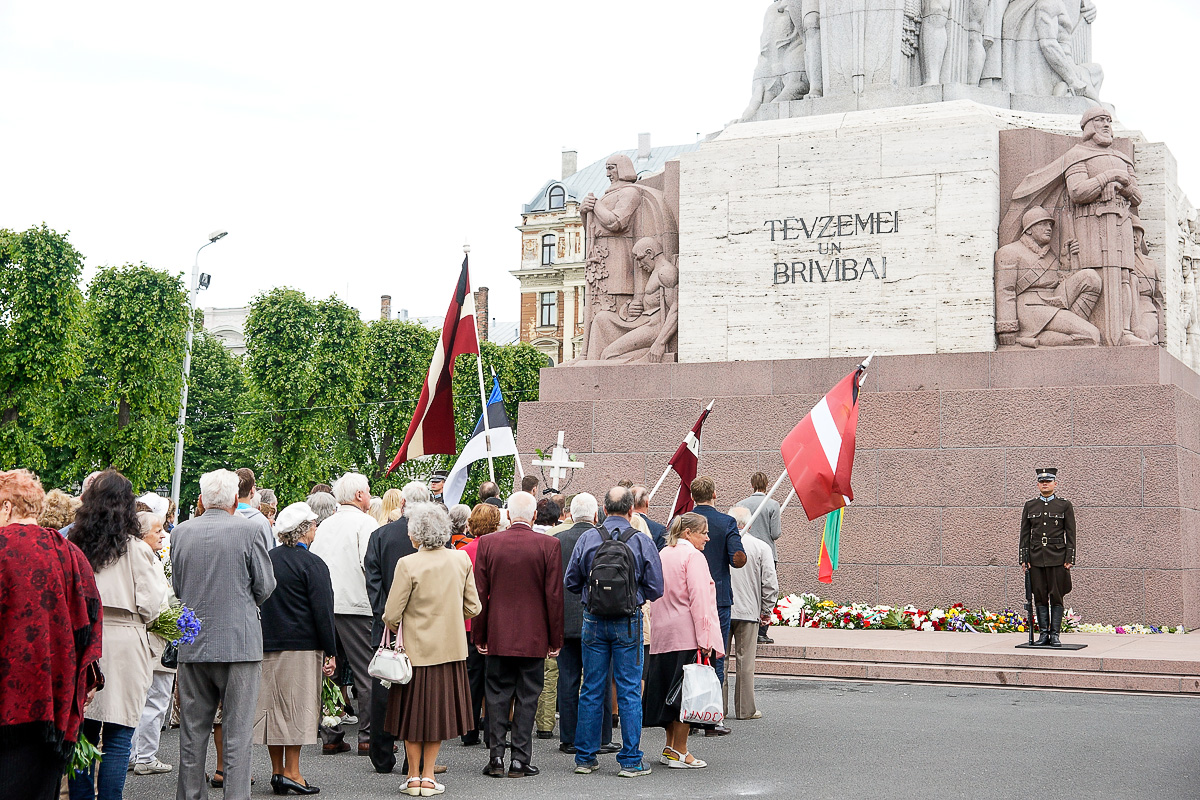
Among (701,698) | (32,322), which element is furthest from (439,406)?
(32,322)

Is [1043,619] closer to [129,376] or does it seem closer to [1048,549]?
[1048,549]

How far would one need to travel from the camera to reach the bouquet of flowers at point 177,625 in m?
6.96

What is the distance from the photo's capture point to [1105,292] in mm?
15633

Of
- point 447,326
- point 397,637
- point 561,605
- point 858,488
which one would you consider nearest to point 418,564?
point 397,637

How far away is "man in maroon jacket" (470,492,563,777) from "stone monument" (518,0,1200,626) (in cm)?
748

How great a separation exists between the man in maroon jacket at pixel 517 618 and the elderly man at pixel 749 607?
223cm

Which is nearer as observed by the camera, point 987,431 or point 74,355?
point 987,431

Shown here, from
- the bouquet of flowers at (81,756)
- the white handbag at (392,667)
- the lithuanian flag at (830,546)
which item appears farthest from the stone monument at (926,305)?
the bouquet of flowers at (81,756)

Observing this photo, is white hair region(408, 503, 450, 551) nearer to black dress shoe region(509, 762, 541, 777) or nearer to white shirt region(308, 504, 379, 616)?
white shirt region(308, 504, 379, 616)

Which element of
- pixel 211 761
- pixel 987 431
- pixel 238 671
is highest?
pixel 987 431

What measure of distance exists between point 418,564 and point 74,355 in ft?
79.1

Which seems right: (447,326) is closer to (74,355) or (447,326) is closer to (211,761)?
(211,761)

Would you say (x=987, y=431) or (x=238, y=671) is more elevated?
(x=987, y=431)

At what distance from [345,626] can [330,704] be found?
63 cm
